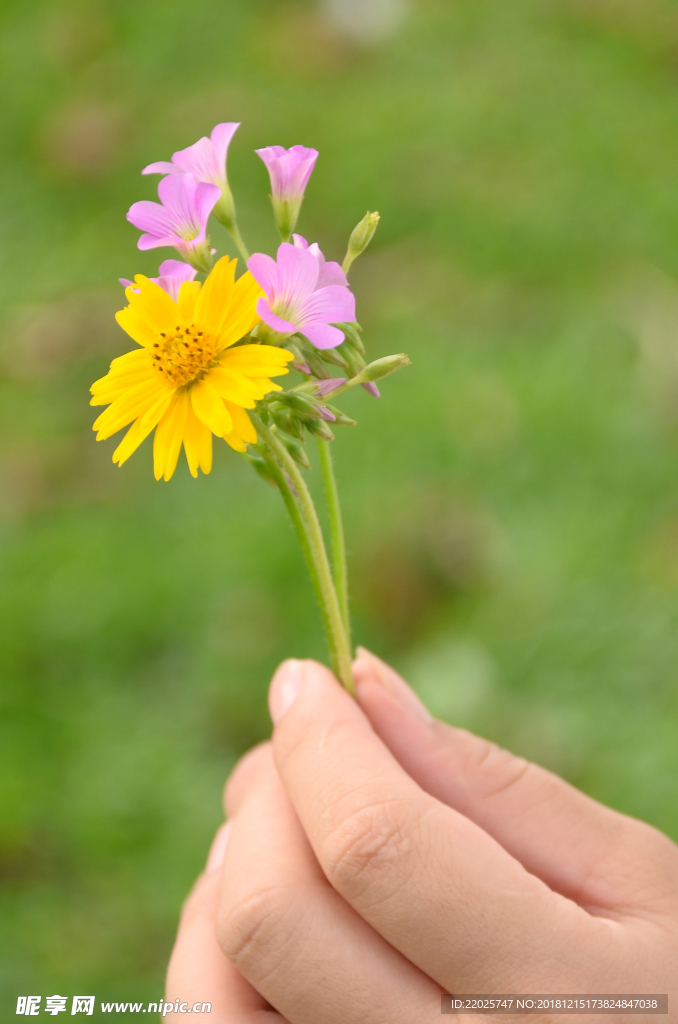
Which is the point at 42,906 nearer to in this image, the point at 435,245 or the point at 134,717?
the point at 134,717

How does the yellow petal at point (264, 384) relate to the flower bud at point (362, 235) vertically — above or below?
below

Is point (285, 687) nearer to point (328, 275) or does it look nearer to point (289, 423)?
point (289, 423)

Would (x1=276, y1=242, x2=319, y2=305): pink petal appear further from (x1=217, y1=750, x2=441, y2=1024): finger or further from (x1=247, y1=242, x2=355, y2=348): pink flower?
(x1=217, y1=750, x2=441, y2=1024): finger

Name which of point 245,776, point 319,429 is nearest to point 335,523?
point 319,429

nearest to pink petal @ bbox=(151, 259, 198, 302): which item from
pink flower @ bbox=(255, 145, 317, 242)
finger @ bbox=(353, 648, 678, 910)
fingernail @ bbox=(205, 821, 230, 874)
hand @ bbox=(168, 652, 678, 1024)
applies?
pink flower @ bbox=(255, 145, 317, 242)

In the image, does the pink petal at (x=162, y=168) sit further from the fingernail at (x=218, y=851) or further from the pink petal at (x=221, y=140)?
the fingernail at (x=218, y=851)

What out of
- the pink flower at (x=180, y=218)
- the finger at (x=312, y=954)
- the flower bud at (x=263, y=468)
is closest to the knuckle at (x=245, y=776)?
the finger at (x=312, y=954)
